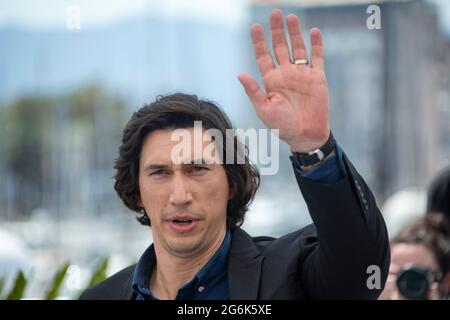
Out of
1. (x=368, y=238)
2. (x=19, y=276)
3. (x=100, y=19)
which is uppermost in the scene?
(x=100, y=19)

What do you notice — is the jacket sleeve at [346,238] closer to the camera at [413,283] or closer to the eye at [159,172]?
the eye at [159,172]

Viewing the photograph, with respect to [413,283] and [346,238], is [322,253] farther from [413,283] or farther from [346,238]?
[413,283]

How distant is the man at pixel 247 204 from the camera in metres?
1.73

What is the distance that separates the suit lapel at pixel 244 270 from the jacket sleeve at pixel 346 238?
0.11m

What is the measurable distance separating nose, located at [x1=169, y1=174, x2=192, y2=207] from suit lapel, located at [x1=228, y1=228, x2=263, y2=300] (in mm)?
132

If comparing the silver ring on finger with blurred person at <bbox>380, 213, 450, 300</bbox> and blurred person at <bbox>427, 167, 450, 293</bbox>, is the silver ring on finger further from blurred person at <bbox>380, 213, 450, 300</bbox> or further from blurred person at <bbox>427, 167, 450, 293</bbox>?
blurred person at <bbox>427, 167, 450, 293</bbox>

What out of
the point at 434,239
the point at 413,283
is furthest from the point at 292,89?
the point at 434,239

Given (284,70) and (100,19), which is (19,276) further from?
(284,70)

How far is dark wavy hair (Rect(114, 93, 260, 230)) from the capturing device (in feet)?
6.13

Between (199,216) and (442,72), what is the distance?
3.26 m

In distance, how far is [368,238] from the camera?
1737mm

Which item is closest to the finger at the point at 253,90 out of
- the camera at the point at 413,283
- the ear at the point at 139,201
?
the ear at the point at 139,201

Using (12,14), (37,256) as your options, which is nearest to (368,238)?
(12,14)

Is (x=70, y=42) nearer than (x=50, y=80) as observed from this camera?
Yes
